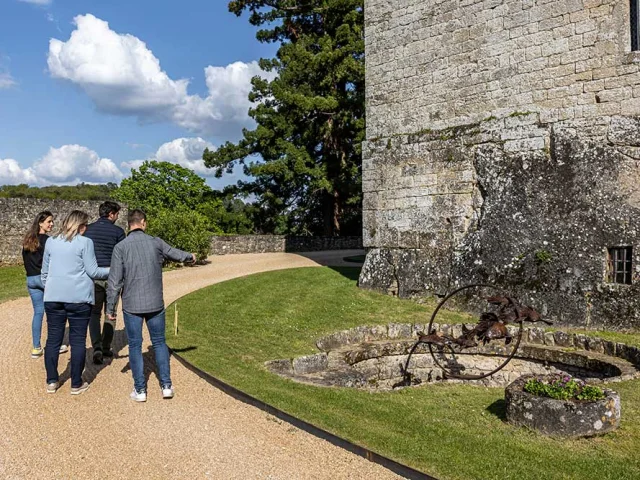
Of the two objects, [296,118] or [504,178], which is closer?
[504,178]

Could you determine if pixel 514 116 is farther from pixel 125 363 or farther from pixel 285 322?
pixel 125 363

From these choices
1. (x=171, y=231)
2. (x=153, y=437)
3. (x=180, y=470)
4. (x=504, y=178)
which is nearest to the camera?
(x=180, y=470)

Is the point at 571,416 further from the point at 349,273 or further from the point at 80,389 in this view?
the point at 349,273

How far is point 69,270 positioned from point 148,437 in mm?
1805

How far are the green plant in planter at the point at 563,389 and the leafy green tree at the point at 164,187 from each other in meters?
28.8


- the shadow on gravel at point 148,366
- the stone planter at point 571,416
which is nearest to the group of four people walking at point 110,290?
the shadow on gravel at point 148,366

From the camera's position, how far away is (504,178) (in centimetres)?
982

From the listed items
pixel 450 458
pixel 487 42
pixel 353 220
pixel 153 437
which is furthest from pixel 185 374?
pixel 353 220

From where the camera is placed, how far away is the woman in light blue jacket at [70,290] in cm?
514

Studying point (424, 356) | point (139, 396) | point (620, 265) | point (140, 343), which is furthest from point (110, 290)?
point (620, 265)

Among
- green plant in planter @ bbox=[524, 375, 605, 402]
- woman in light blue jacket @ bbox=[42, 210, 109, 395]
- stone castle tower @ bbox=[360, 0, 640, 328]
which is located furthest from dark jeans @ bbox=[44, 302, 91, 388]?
stone castle tower @ bbox=[360, 0, 640, 328]

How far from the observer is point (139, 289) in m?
5.05

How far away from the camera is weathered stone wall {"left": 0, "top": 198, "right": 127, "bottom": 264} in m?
16.3

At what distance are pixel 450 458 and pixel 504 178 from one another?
682 centimetres
